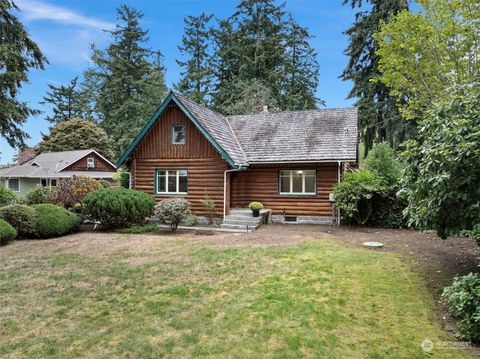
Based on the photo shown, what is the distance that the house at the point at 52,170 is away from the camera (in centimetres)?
3322

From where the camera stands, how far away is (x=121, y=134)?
130 ft

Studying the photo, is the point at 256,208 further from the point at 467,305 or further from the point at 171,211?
the point at 467,305

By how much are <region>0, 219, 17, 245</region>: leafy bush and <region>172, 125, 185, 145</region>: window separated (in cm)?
816

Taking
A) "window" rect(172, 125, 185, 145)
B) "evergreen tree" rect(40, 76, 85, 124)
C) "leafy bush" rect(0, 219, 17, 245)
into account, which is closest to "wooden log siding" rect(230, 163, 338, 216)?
"window" rect(172, 125, 185, 145)

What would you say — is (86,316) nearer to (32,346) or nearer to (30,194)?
(32,346)

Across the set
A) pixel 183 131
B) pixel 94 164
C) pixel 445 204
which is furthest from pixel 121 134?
pixel 445 204

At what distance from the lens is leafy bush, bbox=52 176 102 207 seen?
1638cm

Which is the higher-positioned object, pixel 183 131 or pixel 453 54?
pixel 453 54

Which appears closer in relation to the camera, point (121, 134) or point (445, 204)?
point (445, 204)

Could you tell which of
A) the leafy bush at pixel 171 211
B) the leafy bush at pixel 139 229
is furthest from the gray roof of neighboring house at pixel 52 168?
the leafy bush at pixel 171 211

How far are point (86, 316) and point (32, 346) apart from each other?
997 millimetres

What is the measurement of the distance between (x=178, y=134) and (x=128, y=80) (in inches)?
1056

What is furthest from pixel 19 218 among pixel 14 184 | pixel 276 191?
pixel 14 184

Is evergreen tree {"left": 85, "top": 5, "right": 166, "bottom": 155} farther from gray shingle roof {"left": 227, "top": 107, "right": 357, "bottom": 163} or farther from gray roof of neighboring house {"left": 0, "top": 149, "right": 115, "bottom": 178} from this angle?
gray shingle roof {"left": 227, "top": 107, "right": 357, "bottom": 163}
